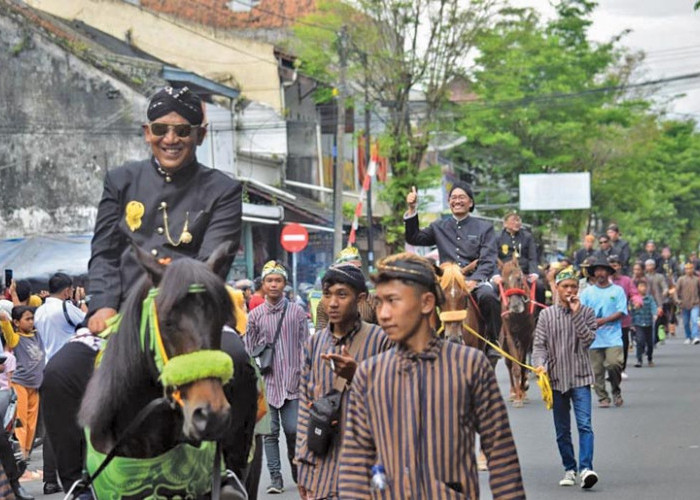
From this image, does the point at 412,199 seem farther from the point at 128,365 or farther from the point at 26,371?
the point at 128,365

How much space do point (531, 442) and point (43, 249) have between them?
44.2 ft

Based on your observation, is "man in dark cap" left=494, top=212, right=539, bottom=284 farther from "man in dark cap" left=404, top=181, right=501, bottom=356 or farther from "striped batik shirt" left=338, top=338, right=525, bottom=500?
"striped batik shirt" left=338, top=338, right=525, bottom=500

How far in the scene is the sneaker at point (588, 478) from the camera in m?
12.2

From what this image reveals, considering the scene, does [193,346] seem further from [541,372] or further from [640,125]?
[640,125]

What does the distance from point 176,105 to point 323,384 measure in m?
1.86

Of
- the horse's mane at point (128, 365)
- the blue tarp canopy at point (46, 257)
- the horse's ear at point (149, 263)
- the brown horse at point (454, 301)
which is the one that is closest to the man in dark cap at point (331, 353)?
the horse's mane at point (128, 365)

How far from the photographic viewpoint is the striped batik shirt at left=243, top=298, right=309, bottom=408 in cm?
1273

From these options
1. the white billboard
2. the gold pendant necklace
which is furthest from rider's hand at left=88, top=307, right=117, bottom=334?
the white billboard

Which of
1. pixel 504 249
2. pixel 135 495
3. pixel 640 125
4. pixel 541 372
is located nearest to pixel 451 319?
pixel 541 372

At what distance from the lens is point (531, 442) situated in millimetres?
15594

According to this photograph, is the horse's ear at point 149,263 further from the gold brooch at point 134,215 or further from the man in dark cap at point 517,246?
the man in dark cap at point 517,246

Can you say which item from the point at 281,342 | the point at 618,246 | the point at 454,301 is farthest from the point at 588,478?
the point at 618,246

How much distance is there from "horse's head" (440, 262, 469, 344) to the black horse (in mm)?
5146

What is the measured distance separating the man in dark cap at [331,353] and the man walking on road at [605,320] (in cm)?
1107
